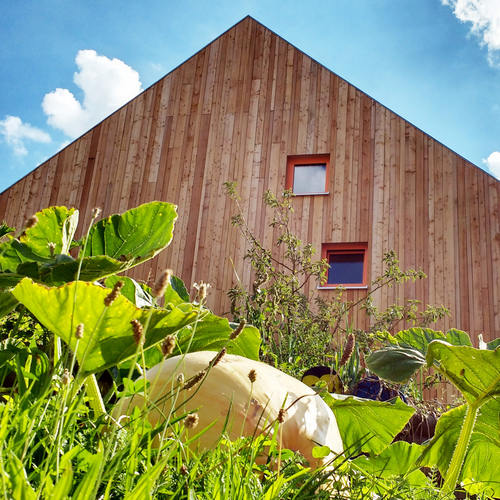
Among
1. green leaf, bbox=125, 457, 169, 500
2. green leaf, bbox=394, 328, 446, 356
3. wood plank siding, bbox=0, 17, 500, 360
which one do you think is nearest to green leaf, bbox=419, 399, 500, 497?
green leaf, bbox=394, 328, 446, 356

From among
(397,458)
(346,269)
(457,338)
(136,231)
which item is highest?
(346,269)

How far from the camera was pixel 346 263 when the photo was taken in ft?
25.2

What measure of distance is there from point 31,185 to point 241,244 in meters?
4.25

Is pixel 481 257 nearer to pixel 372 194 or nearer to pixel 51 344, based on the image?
pixel 372 194

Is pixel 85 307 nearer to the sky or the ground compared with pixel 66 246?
nearer to the ground

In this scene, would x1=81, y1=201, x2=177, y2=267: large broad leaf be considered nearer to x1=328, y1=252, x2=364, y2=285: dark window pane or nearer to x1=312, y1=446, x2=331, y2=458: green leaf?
x1=312, y1=446, x2=331, y2=458: green leaf

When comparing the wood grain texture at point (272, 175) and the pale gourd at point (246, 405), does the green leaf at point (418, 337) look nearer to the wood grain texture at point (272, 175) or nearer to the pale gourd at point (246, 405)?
the pale gourd at point (246, 405)

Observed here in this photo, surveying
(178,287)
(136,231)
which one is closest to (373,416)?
→ (136,231)

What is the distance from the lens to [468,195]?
7.47 m

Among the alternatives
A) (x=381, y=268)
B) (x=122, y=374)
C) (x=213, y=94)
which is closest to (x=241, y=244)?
(x=381, y=268)

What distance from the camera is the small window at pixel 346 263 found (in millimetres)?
7555

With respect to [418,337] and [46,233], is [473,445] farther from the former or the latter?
[46,233]

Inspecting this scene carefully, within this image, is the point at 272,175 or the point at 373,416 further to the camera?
the point at 272,175

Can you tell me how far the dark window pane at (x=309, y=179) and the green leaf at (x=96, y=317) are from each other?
7.54 metres
